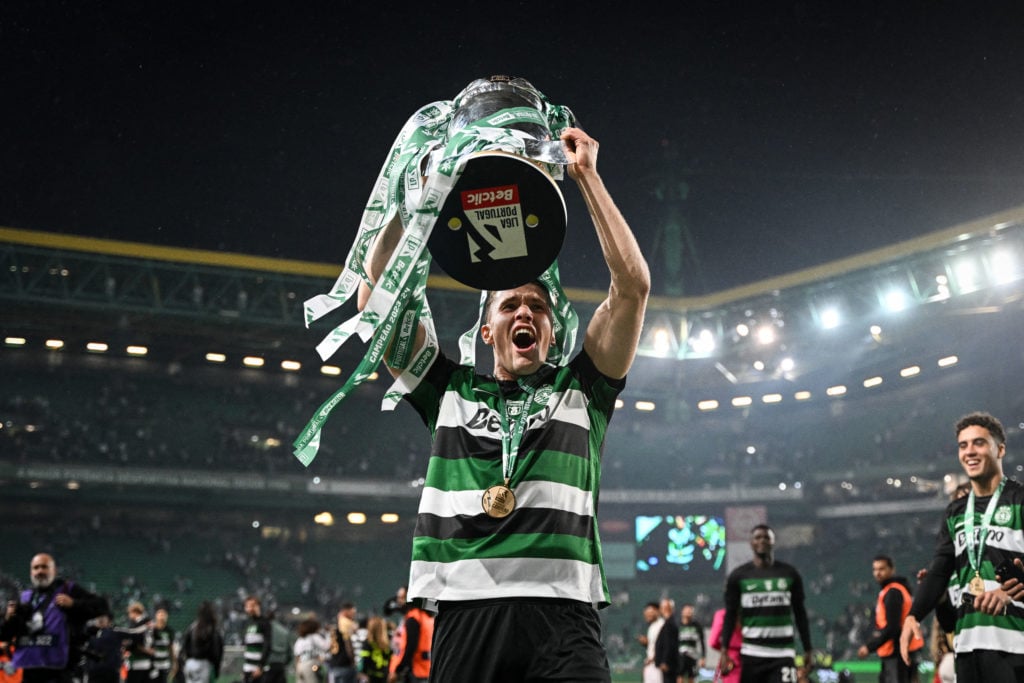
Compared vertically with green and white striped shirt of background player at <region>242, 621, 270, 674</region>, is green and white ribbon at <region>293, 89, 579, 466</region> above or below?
above

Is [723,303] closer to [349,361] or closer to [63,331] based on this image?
[349,361]

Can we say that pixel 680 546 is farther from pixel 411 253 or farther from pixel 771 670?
pixel 411 253

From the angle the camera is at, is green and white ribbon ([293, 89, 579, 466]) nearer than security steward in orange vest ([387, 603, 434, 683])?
Yes

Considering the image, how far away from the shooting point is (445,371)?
A: 3338 mm

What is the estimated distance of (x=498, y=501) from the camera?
290 centimetres

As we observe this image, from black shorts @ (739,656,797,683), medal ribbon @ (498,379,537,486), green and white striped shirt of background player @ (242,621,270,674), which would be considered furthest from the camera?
green and white striped shirt of background player @ (242,621,270,674)

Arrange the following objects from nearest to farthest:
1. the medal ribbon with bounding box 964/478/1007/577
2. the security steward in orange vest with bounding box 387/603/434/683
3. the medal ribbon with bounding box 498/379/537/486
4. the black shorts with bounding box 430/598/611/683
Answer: the black shorts with bounding box 430/598/611/683, the medal ribbon with bounding box 498/379/537/486, the medal ribbon with bounding box 964/478/1007/577, the security steward in orange vest with bounding box 387/603/434/683

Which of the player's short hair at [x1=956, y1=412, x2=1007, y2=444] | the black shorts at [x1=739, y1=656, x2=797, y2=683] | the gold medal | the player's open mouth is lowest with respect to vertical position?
the black shorts at [x1=739, y1=656, x2=797, y2=683]

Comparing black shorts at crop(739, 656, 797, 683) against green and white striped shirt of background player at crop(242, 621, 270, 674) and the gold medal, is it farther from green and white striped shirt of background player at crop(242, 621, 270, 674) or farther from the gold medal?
green and white striped shirt of background player at crop(242, 621, 270, 674)

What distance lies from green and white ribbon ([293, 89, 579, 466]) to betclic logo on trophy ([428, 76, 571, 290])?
0.03 ft

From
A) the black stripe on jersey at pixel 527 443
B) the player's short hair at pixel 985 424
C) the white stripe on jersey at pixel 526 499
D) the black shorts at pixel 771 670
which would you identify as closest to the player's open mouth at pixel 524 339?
the black stripe on jersey at pixel 527 443

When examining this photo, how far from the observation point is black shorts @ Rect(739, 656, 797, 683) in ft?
29.1

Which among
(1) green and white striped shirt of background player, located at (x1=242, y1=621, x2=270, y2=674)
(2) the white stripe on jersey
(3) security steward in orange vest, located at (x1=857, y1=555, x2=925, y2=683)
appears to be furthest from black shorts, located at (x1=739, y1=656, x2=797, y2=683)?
(1) green and white striped shirt of background player, located at (x1=242, y1=621, x2=270, y2=674)

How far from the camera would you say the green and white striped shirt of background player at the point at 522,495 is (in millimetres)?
2828
